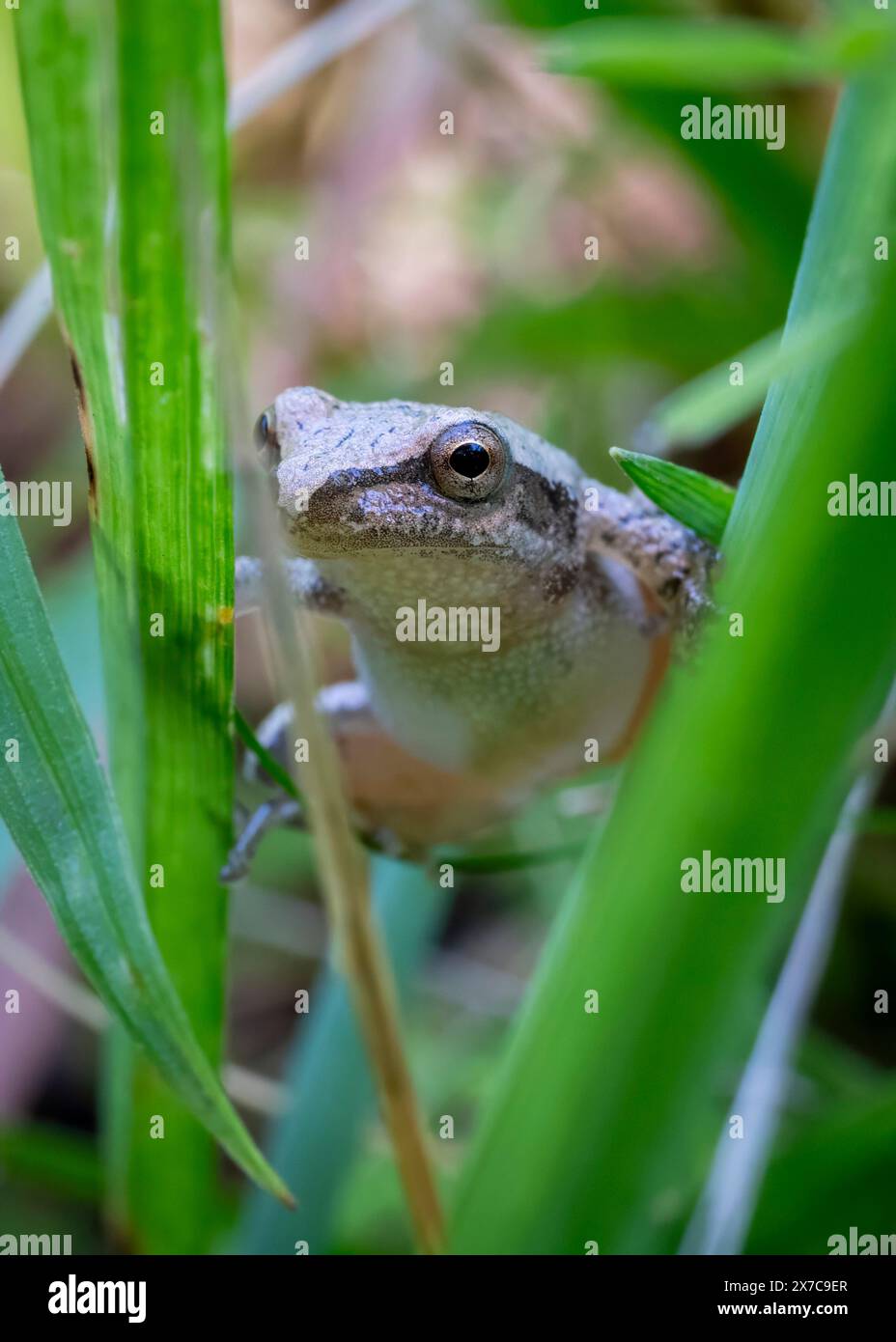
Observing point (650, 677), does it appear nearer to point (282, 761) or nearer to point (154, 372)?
point (282, 761)

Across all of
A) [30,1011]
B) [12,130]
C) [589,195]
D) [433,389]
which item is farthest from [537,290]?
[30,1011]

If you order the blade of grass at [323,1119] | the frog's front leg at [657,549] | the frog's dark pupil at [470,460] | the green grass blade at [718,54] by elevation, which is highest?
the green grass blade at [718,54]

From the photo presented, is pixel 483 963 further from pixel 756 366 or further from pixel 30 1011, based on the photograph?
pixel 756 366

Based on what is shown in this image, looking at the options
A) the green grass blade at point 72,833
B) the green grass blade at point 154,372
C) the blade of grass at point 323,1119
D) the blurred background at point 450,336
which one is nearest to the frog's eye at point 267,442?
the blurred background at point 450,336

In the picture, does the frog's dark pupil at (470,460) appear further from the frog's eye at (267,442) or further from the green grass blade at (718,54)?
the green grass blade at (718,54)

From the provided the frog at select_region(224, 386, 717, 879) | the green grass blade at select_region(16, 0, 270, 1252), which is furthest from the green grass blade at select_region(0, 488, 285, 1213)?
the frog at select_region(224, 386, 717, 879)

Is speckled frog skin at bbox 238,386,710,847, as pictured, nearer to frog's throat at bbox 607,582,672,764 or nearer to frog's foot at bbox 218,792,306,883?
frog's throat at bbox 607,582,672,764

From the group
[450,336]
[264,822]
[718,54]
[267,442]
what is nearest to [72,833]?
[264,822]
